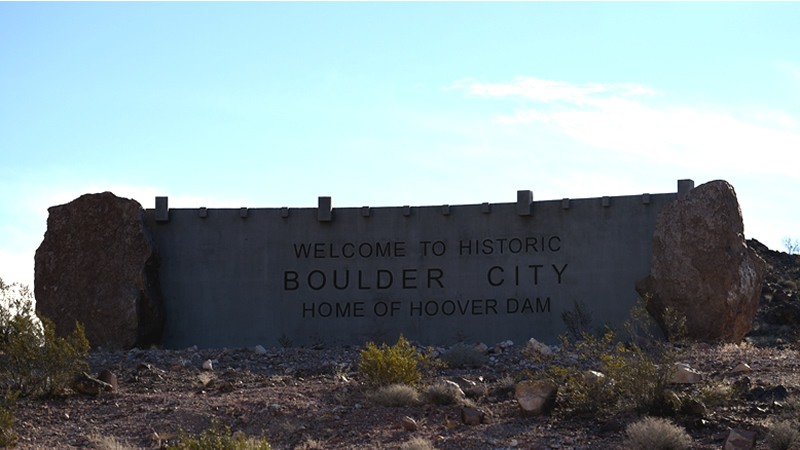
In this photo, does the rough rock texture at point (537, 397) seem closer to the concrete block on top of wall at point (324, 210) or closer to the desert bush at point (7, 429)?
the desert bush at point (7, 429)

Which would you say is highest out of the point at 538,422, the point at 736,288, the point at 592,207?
the point at 592,207

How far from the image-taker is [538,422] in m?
16.8

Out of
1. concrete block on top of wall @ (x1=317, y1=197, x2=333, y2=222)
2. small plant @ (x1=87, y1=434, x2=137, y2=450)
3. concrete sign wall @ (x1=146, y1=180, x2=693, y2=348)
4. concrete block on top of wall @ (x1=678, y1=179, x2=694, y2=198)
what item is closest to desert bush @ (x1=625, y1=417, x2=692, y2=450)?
small plant @ (x1=87, y1=434, x2=137, y2=450)

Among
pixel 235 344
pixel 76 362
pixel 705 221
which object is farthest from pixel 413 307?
pixel 76 362

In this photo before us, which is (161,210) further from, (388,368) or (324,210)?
(388,368)

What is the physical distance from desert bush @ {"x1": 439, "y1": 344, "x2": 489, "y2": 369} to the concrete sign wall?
217 inches

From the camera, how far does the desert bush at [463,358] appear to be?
2166 centimetres

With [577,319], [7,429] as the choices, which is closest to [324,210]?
[577,319]

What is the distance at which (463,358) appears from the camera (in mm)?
21828

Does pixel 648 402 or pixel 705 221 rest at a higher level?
pixel 705 221

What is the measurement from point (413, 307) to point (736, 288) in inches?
286

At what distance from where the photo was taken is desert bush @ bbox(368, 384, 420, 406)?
17766mm

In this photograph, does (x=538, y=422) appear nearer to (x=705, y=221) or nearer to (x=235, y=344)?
(x=705, y=221)

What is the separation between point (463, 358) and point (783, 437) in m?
7.94
